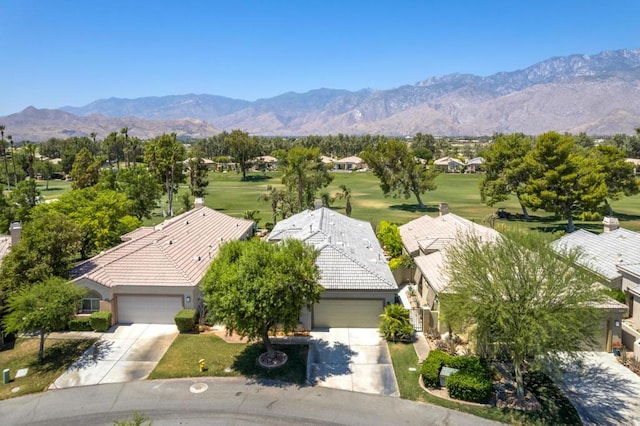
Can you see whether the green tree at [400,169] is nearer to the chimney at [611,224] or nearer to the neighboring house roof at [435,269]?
the chimney at [611,224]

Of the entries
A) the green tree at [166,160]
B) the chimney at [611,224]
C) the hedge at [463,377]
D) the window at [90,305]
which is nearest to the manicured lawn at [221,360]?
the hedge at [463,377]

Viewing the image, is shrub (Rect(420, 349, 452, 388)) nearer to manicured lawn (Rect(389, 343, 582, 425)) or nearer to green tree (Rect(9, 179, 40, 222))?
manicured lawn (Rect(389, 343, 582, 425))

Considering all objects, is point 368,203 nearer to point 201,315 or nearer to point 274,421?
point 201,315

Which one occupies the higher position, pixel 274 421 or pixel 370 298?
pixel 370 298

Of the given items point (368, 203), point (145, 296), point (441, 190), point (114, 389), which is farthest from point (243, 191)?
point (114, 389)

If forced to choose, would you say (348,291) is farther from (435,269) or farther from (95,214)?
(95,214)

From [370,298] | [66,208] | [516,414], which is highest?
[66,208]

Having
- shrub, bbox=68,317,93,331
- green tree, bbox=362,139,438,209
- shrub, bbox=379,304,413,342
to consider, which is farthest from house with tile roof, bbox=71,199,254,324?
green tree, bbox=362,139,438,209
